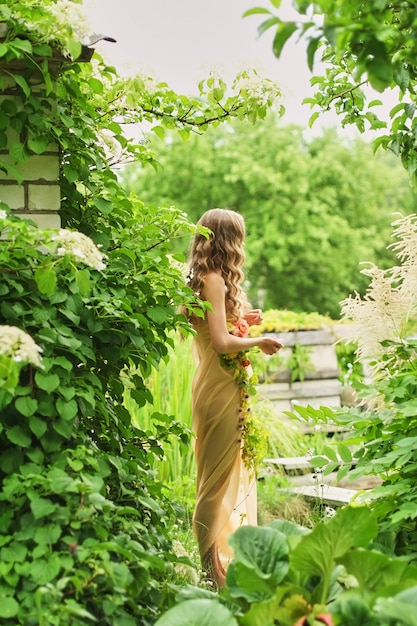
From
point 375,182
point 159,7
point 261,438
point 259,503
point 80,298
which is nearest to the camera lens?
point 80,298

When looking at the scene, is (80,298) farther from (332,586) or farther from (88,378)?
(332,586)

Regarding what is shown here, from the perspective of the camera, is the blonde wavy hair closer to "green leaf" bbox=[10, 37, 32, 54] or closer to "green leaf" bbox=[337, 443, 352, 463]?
"green leaf" bbox=[337, 443, 352, 463]

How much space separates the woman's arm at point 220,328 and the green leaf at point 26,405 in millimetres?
1650

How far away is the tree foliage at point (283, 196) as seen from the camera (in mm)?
24094

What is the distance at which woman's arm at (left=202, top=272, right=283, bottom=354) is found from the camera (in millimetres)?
3858

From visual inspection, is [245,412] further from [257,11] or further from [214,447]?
[257,11]

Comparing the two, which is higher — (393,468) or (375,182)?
(375,182)

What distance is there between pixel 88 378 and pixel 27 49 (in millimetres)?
996

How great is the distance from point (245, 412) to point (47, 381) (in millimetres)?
1875

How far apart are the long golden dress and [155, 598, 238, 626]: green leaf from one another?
1970mm

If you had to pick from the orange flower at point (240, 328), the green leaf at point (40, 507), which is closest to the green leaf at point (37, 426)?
the green leaf at point (40, 507)

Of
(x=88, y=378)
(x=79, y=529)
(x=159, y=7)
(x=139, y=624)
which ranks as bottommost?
(x=139, y=624)

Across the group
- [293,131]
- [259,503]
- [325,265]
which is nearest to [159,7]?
[293,131]

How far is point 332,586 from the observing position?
88.0 inches
